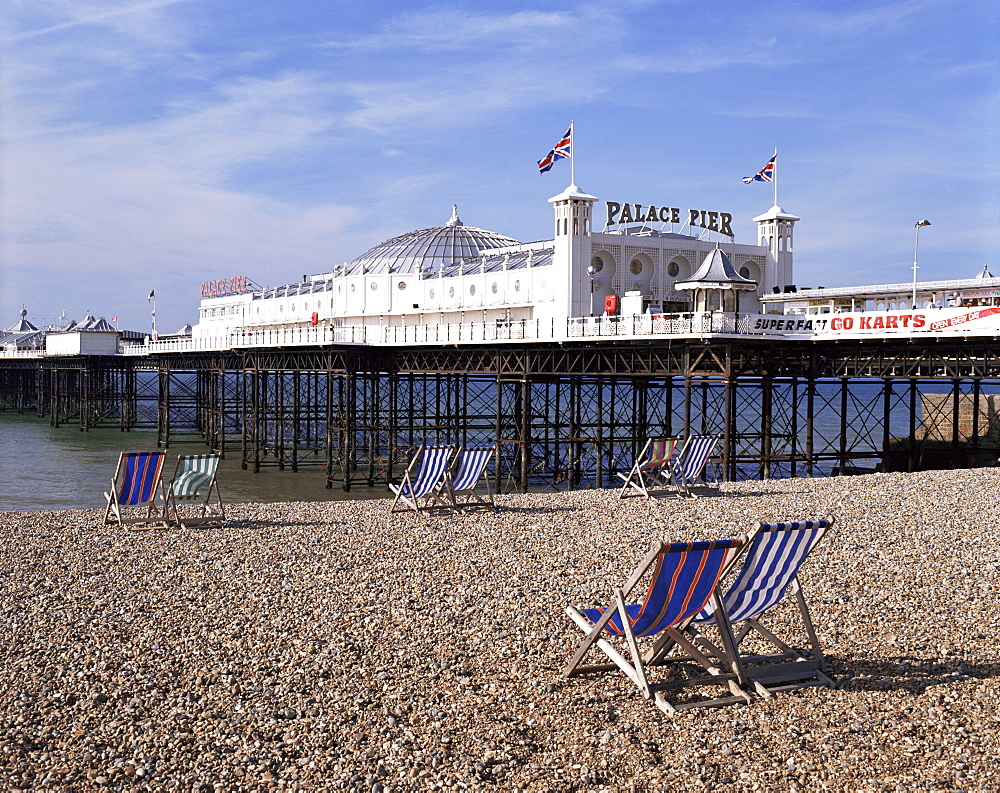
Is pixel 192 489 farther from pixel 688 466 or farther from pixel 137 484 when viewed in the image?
pixel 688 466

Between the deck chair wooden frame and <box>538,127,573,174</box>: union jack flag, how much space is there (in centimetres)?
1589

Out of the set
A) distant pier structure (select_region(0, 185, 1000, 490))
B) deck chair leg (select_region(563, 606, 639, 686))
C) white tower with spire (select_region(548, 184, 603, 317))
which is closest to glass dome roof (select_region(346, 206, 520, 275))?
distant pier structure (select_region(0, 185, 1000, 490))

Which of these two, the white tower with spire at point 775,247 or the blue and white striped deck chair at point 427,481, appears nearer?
the blue and white striped deck chair at point 427,481

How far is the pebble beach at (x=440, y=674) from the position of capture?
5309 millimetres

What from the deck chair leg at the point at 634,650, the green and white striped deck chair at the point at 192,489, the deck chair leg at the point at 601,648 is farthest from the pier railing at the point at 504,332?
the deck chair leg at the point at 634,650

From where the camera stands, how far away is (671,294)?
33.0 m

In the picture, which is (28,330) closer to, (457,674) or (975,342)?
(975,342)

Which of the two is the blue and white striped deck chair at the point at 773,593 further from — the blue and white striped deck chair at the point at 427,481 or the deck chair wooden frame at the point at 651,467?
the deck chair wooden frame at the point at 651,467

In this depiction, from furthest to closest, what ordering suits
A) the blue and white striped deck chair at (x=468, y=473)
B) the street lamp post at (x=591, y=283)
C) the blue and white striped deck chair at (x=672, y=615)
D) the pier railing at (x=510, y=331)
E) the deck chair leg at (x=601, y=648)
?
the street lamp post at (x=591, y=283)
the pier railing at (x=510, y=331)
the blue and white striped deck chair at (x=468, y=473)
the deck chair leg at (x=601, y=648)
the blue and white striped deck chair at (x=672, y=615)

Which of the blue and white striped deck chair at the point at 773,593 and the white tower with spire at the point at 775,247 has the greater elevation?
the white tower with spire at the point at 775,247

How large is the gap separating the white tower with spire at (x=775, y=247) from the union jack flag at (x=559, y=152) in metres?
7.50

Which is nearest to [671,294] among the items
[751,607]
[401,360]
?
[401,360]

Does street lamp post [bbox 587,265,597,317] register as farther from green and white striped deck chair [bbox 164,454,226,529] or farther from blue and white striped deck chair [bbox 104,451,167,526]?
blue and white striped deck chair [bbox 104,451,167,526]

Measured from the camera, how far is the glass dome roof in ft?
149
